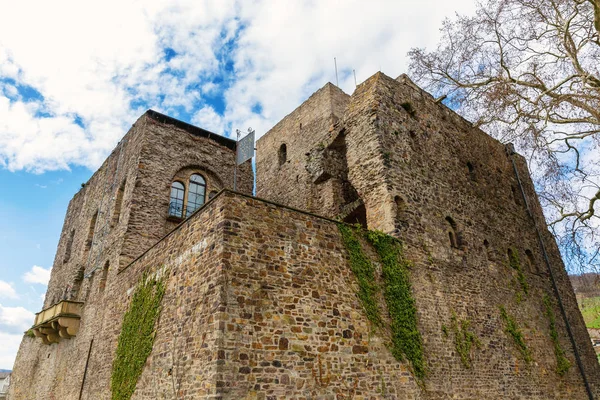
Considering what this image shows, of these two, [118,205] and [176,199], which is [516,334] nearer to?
[176,199]

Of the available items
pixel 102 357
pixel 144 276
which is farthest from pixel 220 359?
pixel 102 357

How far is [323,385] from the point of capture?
721 centimetres

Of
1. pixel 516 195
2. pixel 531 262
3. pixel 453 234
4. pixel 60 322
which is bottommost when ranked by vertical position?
pixel 60 322

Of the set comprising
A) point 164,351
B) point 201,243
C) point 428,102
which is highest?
point 428,102

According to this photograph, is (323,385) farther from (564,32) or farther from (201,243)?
(564,32)

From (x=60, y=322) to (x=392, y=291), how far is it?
1285 centimetres

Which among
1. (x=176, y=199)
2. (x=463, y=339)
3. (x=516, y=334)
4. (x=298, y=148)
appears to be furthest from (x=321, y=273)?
(x=298, y=148)

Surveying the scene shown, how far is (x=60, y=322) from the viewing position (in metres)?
15.3

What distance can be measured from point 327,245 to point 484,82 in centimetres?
698

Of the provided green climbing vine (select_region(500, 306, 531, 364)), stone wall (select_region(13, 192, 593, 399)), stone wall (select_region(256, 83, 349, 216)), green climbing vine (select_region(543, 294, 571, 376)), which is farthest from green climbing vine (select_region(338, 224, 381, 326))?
green climbing vine (select_region(543, 294, 571, 376))

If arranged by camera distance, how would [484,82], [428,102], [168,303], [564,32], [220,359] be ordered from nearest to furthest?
[220,359] → [168,303] → [564,32] → [484,82] → [428,102]

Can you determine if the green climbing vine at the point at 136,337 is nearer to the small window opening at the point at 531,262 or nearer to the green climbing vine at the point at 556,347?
the green climbing vine at the point at 556,347

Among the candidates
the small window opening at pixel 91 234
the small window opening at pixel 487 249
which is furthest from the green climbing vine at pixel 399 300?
the small window opening at pixel 91 234

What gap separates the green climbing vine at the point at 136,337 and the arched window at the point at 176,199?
569 cm
